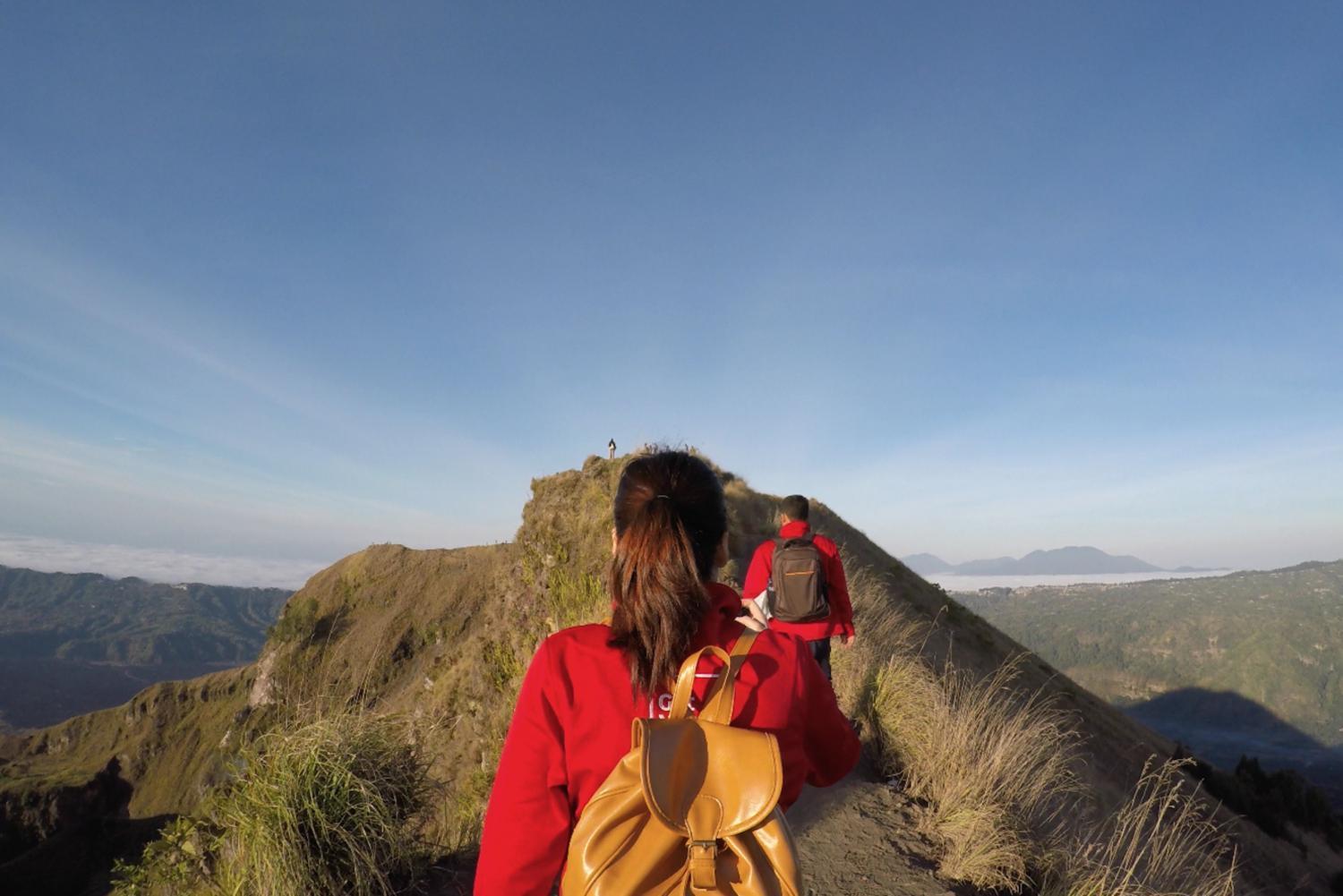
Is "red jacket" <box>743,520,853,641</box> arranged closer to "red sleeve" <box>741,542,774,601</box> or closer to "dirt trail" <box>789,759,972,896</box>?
"red sleeve" <box>741,542,774,601</box>

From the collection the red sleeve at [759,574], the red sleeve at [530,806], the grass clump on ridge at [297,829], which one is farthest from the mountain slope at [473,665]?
the red sleeve at [530,806]

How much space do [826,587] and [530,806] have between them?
4.21 meters

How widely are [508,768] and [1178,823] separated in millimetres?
4584

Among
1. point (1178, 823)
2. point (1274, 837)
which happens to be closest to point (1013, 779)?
point (1178, 823)

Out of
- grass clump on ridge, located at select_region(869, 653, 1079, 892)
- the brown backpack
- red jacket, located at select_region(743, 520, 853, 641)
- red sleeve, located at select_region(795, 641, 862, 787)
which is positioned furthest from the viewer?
red jacket, located at select_region(743, 520, 853, 641)

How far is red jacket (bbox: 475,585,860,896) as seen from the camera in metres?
1.51

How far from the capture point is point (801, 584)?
524 centimetres

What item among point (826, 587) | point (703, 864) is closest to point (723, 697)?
point (703, 864)

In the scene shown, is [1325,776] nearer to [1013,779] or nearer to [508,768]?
[1013,779]

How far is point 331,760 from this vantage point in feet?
11.6

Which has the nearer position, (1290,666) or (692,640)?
(692,640)

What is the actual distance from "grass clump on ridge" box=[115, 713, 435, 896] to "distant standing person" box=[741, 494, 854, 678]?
2925mm

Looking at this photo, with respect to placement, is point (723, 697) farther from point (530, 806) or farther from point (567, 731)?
point (530, 806)

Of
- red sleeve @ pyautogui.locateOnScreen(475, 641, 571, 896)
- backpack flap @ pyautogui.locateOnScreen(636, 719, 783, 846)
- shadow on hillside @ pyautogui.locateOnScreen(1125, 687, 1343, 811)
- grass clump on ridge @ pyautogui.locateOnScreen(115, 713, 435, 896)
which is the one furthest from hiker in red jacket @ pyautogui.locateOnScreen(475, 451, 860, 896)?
shadow on hillside @ pyautogui.locateOnScreen(1125, 687, 1343, 811)
